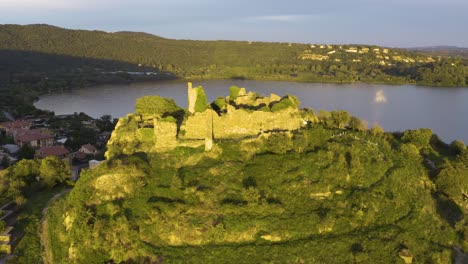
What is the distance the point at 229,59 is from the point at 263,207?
79.3 metres

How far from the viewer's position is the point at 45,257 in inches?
543

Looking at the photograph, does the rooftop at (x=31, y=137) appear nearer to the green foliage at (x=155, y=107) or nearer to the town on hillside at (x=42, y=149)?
the town on hillside at (x=42, y=149)

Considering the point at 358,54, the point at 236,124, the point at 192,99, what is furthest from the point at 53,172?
the point at 358,54

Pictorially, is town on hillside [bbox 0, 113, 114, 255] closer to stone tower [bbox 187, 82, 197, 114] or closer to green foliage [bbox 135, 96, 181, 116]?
green foliage [bbox 135, 96, 181, 116]

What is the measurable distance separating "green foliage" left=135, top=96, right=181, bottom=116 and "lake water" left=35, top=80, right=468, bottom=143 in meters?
22.7

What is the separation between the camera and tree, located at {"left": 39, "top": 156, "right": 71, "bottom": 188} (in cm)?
1958

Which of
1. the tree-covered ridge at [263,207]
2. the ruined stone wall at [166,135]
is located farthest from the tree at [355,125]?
the ruined stone wall at [166,135]

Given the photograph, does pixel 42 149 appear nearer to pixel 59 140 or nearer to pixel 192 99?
pixel 59 140

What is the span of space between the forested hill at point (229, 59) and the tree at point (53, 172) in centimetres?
5553

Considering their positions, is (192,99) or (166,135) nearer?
(166,135)

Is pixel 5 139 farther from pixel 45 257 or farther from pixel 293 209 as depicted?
pixel 293 209

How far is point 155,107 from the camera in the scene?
18828mm

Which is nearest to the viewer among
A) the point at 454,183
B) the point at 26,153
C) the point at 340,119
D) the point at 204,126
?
the point at 204,126

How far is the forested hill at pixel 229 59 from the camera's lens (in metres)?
73.1
